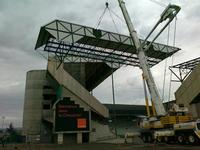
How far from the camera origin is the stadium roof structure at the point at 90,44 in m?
42.1

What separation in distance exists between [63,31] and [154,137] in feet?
Result: 71.7

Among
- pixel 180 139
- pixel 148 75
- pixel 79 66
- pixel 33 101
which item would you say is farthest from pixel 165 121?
pixel 33 101

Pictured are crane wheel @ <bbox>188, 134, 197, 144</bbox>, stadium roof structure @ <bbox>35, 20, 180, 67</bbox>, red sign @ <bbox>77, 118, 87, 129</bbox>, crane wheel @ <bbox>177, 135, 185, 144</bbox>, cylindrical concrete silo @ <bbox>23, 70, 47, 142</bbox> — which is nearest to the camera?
crane wheel @ <bbox>188, 134, 197, 144</bbox>

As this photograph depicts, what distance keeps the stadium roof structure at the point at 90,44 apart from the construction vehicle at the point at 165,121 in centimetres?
973

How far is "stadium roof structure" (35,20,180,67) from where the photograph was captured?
4206cm

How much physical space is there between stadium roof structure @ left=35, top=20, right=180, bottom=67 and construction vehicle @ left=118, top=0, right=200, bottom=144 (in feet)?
31.9

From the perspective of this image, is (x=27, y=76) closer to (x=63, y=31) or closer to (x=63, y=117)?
(x=63, y=117)

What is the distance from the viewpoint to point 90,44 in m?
47.1

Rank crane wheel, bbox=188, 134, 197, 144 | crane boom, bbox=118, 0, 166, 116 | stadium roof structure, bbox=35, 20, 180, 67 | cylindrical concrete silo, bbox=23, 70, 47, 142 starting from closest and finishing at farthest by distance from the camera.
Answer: crane wheel, bbox=188, 134, 197, 144 < crane boom, bbox=118, 0, 166, 116 < stadium roof structure, bbox=35, 20, 180, 67 < cylindrical concrete silo, bbox=23, 70, 47, 142

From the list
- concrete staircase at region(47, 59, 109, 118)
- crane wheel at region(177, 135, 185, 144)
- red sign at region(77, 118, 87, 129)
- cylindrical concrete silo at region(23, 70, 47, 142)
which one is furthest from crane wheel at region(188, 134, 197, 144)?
cylindrical concrete silo at region(23, 70, 47, 142)

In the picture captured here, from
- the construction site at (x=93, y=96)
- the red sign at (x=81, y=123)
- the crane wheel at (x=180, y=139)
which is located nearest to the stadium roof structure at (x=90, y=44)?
the construction site at (x=93, y=96)

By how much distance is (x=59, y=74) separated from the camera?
167 feet

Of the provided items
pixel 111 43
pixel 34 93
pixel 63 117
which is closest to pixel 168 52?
pixel 111 43

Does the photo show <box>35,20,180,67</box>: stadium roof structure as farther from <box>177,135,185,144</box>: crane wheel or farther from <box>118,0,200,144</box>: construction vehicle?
<box>177,135,185,144</box>: crane wheel
